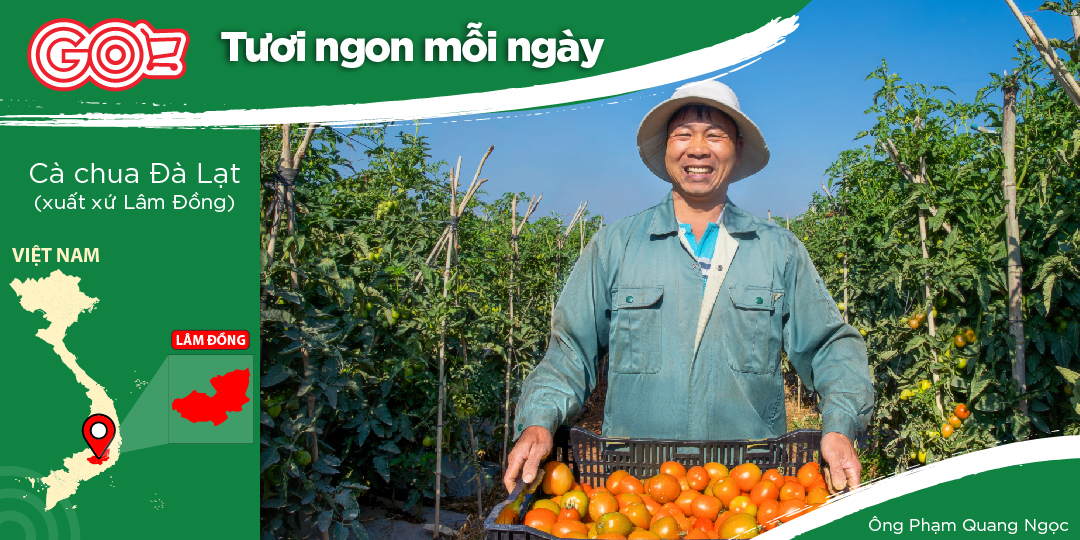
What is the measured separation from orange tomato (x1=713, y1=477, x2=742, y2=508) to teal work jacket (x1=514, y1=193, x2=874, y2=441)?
1.34 ft

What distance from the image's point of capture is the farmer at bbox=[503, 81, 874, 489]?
2252 mm

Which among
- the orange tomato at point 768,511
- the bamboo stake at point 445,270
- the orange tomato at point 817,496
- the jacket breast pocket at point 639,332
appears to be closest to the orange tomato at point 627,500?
the orange tomato at point 768,511

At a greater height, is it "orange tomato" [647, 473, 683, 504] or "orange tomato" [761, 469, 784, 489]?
"orange tomato" [761, 469, 784, 489]

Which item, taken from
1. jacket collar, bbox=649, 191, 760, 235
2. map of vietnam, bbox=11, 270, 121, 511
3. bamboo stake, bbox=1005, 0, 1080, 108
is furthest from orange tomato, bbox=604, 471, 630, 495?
bamboo stake, bbox=1005, 0, 1080, 108

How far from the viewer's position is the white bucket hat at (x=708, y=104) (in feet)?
7.19

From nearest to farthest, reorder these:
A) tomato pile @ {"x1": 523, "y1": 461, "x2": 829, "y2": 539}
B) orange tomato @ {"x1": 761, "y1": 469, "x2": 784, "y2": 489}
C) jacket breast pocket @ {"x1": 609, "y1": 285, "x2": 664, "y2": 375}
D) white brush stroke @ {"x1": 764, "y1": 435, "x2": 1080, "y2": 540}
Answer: white brush stroke @ {"x1": 764, "y1": 435, "x2": 1080, "y2": 540}
tomato pile @ {"x1": 523, "y1": 461, "x2": 829, "y2": 539}
orange tomato @ {"x1": 761, "y1": 469, "x2": 784, "y2": 489}
jacket breast pocket @ {"x1": 609, "y1": 285, "x2": 664, "y2": 375}

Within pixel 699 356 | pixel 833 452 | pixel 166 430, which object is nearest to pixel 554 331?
pixel 699 356

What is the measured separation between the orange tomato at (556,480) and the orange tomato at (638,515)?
207mm

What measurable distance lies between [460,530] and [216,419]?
2.72 m

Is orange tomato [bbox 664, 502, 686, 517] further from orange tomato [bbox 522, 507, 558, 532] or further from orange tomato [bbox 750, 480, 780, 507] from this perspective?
orange tomato [bbox 522, 507, 558, 532]

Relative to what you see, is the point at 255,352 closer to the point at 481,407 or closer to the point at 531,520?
the point at 531,520

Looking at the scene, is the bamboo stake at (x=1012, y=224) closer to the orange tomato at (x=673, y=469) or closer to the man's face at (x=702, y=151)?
the man's face at (x=702, y=151)

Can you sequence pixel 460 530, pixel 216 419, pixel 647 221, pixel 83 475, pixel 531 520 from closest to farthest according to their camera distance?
pixel 531 520 → pixel 83 475 → pixel 216 419 → pixel 647 221 → pixel 460 530

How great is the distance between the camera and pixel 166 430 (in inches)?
80.0
